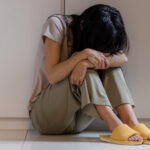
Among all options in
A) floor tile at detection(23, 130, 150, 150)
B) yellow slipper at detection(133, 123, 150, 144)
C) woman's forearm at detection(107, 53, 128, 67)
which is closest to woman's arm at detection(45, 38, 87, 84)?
woman's forearm at detection(107, 53, 128, 67)

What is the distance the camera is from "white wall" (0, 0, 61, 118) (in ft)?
5.36

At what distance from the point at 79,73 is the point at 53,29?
0.25 meters

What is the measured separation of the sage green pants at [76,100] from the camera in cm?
130

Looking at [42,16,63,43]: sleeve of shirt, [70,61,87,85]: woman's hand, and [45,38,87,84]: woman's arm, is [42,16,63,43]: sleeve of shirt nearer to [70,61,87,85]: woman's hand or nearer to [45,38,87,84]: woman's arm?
[45,38,87,84]: woman's arm

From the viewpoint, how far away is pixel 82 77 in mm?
1332

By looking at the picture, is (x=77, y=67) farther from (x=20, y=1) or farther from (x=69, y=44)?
(x=20, y=1)

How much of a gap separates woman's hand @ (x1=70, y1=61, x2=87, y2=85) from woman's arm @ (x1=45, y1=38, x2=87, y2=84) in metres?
0.02

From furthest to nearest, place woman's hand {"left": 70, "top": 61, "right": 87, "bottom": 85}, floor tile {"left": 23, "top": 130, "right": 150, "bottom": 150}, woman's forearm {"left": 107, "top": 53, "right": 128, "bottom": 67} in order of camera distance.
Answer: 1. woman's forearm {"left": 107, "top": 53, "right": 128, "bottom": 67}
2. woman's hand {"left": 70, "top": 61, "right": 87, "bottom": 85}
3. floor tile {"left": 23, "top": 130, "right": 150, "bottom": 150}

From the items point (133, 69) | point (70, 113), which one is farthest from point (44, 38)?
point (133, 69)

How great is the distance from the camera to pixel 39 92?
5.09 feet

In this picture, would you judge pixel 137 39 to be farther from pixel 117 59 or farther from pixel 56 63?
pixel 56 63

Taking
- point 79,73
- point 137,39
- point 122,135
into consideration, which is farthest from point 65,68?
point 137,39

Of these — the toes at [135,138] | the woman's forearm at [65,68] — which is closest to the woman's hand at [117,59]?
the woman's forearm at [65,68]

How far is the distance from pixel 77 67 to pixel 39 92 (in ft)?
0.87
